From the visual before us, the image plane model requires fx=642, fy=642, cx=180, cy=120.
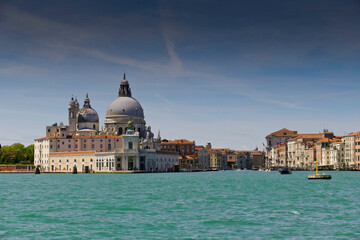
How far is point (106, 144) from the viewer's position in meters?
108

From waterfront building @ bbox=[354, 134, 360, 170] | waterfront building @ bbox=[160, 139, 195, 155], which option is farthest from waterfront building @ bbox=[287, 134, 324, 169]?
waterfront building @ bbox=[160, 139, 195, 155]

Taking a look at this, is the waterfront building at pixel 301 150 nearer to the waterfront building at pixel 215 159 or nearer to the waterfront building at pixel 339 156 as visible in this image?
the waterfront building at pixel 339 156

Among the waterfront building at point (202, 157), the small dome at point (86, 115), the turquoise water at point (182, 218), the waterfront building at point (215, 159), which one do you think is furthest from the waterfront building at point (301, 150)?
the turquoise water at point (182, 218)

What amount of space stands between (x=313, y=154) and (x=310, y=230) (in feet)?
353

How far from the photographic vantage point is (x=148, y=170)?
339 ft

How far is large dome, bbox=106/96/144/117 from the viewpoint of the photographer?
11506cm

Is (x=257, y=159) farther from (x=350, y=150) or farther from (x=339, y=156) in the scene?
(x=350, y=150)

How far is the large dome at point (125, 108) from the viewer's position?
378ft

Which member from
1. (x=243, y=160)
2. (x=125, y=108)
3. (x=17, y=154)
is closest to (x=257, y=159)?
(x=243, y=160)

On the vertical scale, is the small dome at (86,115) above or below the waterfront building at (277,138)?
above

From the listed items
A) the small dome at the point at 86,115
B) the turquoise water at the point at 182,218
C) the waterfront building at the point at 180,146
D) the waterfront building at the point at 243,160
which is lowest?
the turquoise water at the point at 182,218

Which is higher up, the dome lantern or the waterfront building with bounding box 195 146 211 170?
the dome lantern

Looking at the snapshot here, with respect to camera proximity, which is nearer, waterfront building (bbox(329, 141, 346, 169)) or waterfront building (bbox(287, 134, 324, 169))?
waterfront building (bbox(329, 141, 346, 169))

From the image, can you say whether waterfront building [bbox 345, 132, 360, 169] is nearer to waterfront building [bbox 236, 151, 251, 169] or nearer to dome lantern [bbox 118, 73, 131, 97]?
dome lantern [bbox 118, 73, 131, 97]
